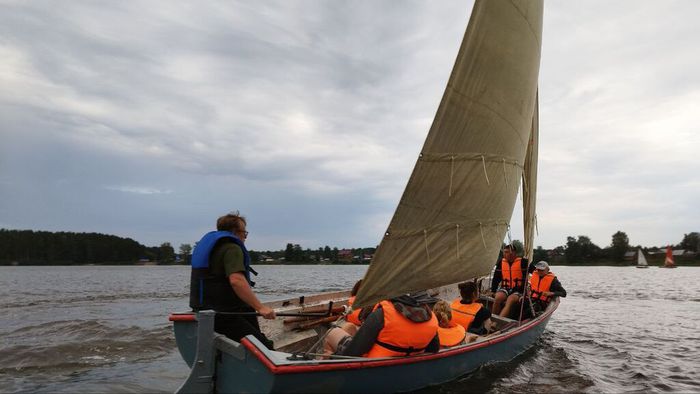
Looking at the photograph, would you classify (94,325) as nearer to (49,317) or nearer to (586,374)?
(49,317)

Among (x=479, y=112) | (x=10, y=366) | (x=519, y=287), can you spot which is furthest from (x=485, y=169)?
(x=10, y=366)

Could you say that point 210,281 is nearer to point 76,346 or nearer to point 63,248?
point 76,346

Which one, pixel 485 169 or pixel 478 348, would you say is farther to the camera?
pixel 485 169

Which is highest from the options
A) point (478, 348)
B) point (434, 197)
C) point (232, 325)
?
point (434, 197)

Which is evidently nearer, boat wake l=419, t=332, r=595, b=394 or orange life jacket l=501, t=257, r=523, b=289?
boat wake l=419, t=332, r=595, b=394

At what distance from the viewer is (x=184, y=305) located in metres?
21.5

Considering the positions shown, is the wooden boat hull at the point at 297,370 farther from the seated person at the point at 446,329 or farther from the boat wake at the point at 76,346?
the boat wake at the point at 76,346

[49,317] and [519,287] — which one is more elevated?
[519,287]

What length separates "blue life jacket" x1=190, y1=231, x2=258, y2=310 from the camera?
17.7 ft

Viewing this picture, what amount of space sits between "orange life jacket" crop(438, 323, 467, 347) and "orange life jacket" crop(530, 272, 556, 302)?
544 centimetres

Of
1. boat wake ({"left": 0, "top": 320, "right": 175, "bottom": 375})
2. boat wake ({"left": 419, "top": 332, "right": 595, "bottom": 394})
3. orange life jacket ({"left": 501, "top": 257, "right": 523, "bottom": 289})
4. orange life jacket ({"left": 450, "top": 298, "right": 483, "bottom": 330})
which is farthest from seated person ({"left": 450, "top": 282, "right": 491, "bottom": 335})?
boat wake ({"left": 0, "top": 320, "right": 175, "bottom": 375})

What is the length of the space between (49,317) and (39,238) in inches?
4409

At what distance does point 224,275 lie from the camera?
5488 mm

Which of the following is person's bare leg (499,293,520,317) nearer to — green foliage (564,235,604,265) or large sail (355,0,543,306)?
large sail (355,0,543,306)
